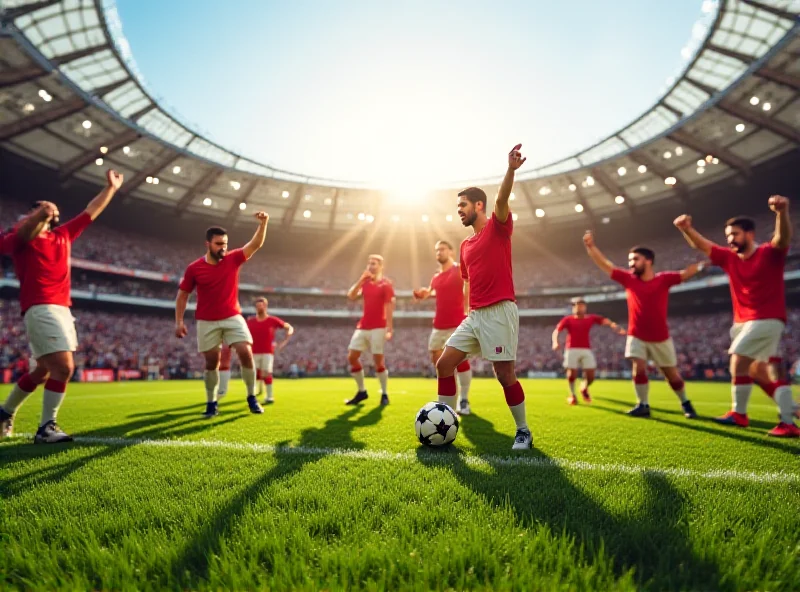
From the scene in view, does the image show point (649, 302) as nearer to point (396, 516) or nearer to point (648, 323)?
point (648, 323)

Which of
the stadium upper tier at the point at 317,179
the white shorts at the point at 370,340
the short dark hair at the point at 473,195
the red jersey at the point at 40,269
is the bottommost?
the white shorts at the point at 370,340

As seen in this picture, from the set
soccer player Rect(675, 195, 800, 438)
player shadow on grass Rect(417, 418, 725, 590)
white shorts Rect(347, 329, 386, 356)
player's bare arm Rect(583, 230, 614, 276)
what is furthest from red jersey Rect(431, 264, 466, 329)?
player shadow on grass Rect(417, 418, 725, 590)

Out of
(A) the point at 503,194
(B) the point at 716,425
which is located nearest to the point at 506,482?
(A) the point at 503,194

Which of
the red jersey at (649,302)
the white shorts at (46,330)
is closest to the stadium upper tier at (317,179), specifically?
the red jersey at (649,302)

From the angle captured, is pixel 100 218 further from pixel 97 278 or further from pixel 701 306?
pixel 701 306

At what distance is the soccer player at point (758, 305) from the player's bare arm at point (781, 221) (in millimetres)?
13

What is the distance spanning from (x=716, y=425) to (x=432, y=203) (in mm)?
29619

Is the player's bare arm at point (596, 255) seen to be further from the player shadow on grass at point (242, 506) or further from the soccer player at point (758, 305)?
the player shadow on grass at point (242, 506)

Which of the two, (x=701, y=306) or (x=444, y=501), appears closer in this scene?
(x=444, y=501)

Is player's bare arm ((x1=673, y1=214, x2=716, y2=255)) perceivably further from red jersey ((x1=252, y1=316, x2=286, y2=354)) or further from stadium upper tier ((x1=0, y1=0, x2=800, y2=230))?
stadium upper tier ((x1=0, y1=0, x2=800, y2=230))

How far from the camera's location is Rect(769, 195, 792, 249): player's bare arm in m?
3.78

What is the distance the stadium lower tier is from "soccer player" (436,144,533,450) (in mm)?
22338

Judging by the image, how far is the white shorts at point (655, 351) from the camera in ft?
20.2

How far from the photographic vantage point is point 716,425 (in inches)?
207
